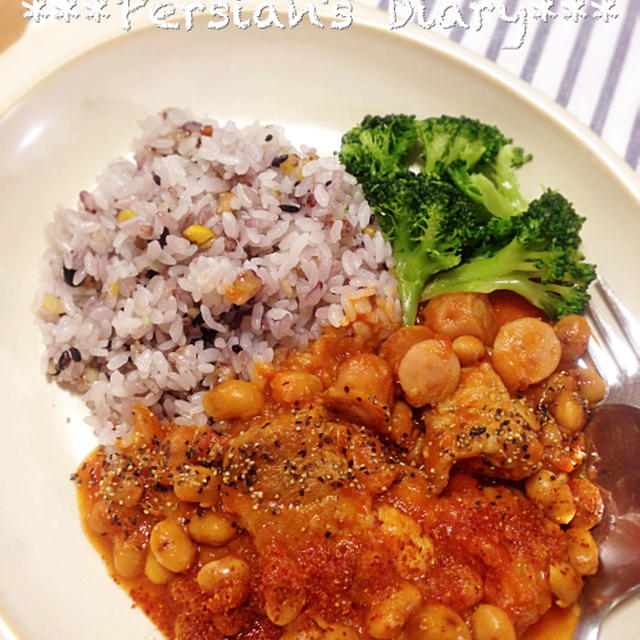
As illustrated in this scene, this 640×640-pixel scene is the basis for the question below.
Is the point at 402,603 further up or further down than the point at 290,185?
further down

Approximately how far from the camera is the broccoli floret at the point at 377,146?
4336 millimetres

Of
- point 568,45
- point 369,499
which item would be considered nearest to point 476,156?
point 568,45

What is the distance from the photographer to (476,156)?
4.42m

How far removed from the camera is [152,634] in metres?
3.34

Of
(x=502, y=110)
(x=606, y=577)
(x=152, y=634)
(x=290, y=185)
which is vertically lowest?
(x=152, y=634)

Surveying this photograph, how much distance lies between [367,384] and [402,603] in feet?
3.81

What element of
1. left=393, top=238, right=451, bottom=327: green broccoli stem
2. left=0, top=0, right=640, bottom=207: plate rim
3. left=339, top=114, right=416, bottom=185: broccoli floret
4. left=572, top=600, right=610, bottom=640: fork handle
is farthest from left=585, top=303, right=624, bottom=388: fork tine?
left=339, top=114, right=416, bottom=185: broccoli floret

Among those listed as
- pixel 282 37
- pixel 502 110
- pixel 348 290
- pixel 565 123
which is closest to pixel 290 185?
pixel 348 290

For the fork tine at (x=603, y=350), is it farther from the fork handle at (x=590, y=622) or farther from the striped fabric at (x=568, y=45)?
the striped fabric at (x=568, y=45)

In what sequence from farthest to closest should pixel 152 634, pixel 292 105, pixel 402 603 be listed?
pixel 292 105 < pixel 152 634 < pixel 402 603

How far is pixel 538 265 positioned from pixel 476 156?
3.30 ft

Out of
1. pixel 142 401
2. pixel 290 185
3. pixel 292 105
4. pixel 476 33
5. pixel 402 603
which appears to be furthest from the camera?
pixel 476 33

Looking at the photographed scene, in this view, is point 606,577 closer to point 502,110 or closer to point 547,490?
point 547,490

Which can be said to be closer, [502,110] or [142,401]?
[142,401]
